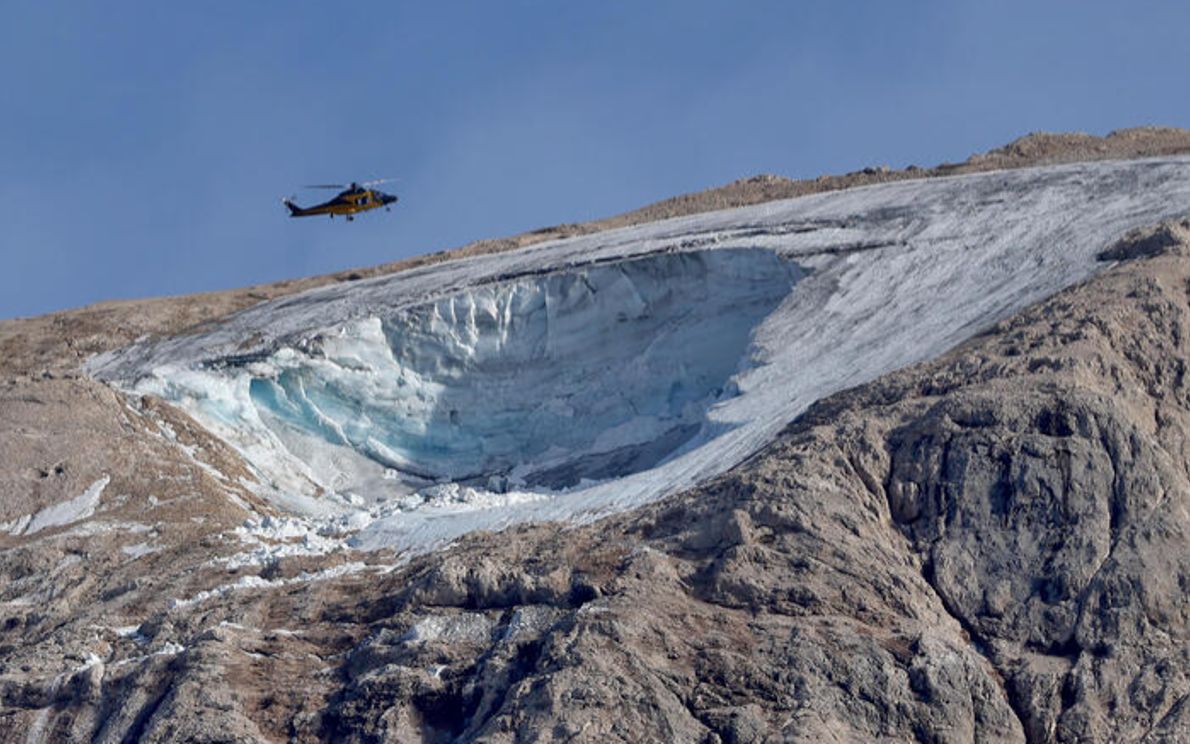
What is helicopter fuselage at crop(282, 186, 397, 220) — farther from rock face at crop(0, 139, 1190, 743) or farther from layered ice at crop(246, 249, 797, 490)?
rock face at crop(0, 139, 1190, 743)

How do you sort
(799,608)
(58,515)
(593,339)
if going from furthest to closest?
(593,339)
(58,515)
(799,608)

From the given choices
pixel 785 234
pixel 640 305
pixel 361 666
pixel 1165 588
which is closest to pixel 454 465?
pixel 640 305

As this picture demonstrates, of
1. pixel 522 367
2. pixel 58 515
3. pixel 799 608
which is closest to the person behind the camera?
pixel 799 608

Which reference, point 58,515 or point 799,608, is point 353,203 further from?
point 799,608

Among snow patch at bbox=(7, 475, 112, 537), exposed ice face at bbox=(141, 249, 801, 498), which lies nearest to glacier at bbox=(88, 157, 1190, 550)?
exposed ice face at bbox=(141, 249, 801, 498)

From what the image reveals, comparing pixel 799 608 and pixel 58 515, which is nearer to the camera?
pixel 799 608

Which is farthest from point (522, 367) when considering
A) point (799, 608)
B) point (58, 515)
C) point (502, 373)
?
point (799, 608)
